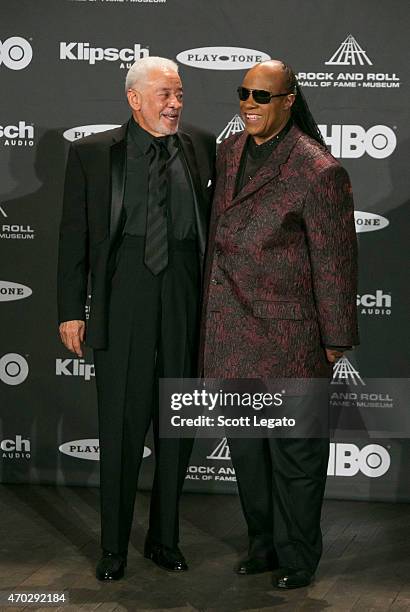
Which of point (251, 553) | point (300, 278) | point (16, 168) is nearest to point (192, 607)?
point (251, 553)

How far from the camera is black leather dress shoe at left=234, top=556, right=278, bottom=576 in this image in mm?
3910

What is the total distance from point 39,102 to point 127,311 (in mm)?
1576

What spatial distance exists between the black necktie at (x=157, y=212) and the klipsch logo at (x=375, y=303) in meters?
1.41

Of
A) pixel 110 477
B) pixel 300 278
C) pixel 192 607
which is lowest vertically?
pixel 192 607

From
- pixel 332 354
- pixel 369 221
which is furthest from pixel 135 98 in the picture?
pixel 369 221

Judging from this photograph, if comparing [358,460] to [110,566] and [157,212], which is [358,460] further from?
[157,212]

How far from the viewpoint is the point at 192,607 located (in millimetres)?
3576

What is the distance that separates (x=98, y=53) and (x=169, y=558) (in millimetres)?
2242

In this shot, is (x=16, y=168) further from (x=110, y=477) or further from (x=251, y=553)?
(x=251, y=553)

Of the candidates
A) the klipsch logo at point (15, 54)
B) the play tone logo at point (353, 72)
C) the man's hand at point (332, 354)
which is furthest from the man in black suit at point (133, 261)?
the klipsch logo at point (15, 54)

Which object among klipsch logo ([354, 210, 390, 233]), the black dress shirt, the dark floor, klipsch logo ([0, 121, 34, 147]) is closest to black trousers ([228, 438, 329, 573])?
the dark floor

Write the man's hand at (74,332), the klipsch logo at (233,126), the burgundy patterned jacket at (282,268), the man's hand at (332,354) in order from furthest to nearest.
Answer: the klipsch logo at (233,126) → the man's hand at (74,332) → the man's hand at (332,354) → the burgundy patterned jacket at (282,268)

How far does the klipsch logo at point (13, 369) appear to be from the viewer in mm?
5078

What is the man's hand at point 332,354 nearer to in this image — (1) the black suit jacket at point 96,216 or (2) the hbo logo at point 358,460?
(1) the black suit jacket at point 96,216
